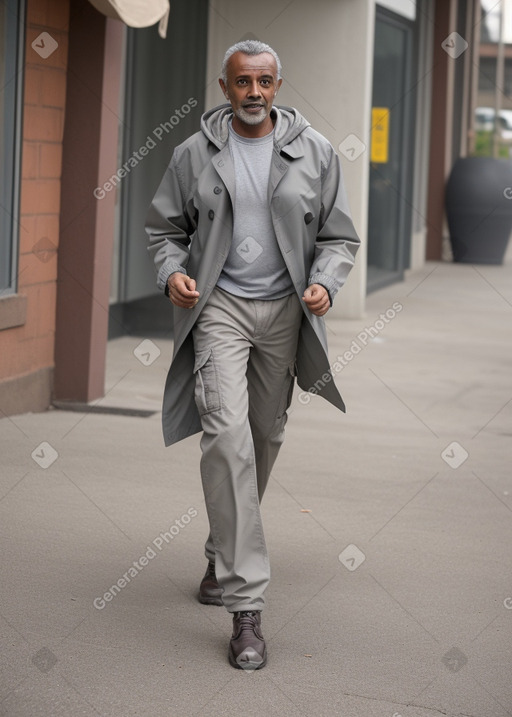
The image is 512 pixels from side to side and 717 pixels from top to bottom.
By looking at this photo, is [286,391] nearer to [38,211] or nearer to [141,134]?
[38,211]

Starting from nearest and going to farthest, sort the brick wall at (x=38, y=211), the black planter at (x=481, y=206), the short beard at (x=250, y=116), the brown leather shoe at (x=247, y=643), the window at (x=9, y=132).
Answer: the brown leather shoe at (x=247, y=643) < the short beard at (x=250, y=116) < the window at (x=9, y=132) < the brick wall at (x=38, y=211) < the black planter at (x=481, y=206)

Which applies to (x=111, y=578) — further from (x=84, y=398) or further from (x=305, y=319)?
(x=84, y=398)

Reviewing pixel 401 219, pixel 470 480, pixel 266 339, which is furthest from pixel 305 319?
pixel 401 219

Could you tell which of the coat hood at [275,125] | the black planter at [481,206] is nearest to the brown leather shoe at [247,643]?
the coat hood at [275,125]

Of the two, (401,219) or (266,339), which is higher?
(401,219)

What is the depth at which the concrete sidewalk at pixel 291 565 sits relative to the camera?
378cm

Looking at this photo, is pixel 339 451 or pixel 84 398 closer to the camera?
pixel 339 451

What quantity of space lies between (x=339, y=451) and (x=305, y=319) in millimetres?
2817

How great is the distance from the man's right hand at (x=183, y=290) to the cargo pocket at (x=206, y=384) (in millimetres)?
177

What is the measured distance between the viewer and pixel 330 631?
169 inches

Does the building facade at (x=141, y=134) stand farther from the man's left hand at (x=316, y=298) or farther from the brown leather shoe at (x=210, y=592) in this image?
the man's left hand at (x=316, y=298)

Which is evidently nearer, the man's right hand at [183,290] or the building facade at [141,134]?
the man's right hand at [183,290]

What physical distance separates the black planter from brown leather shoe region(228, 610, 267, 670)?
14.6 metres

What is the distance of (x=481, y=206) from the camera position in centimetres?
1817
